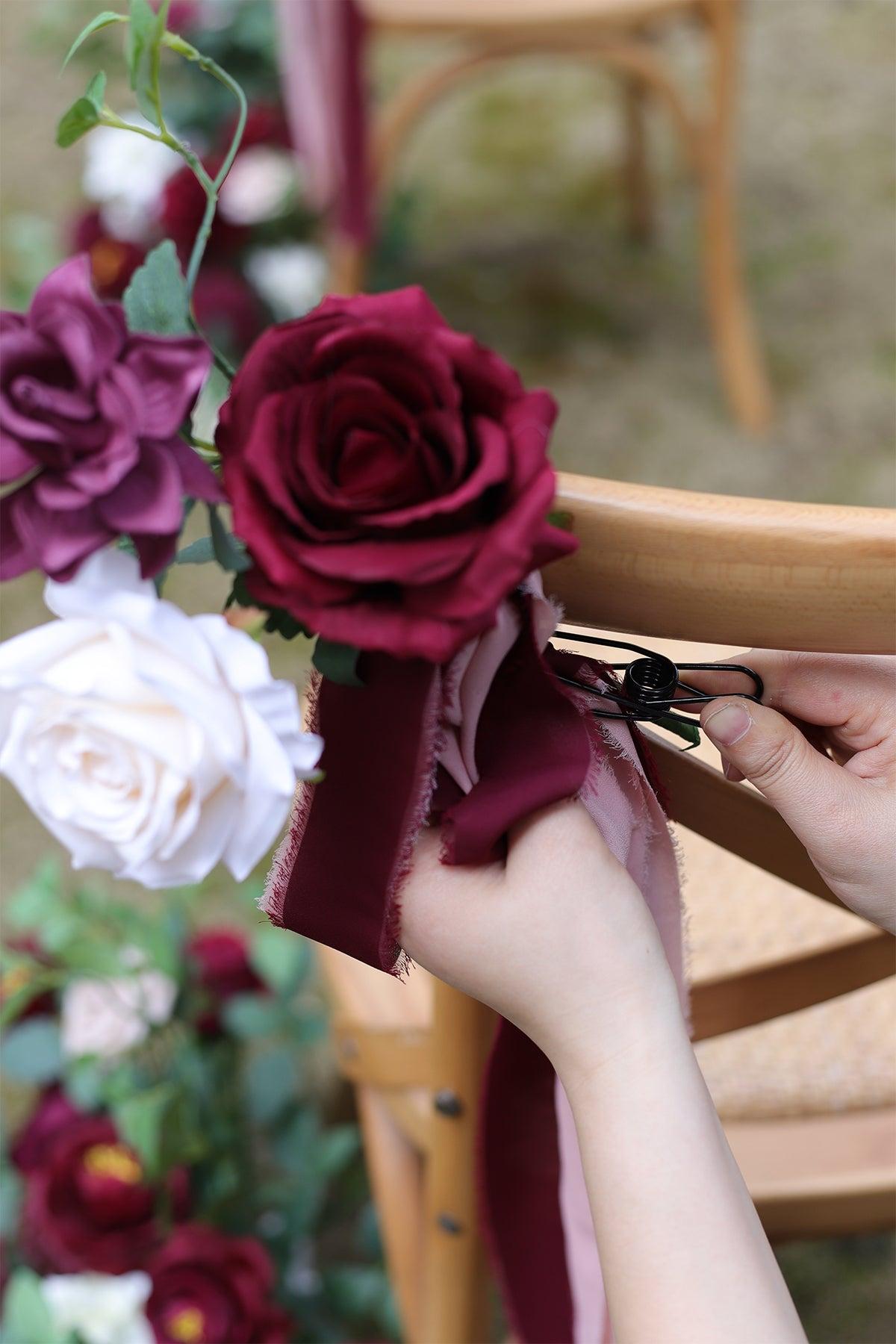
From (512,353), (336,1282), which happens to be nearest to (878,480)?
(512,353)

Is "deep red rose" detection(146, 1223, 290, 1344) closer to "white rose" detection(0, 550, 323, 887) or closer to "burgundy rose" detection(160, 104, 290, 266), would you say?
"white rose" detection(0, 550, 323, 887)

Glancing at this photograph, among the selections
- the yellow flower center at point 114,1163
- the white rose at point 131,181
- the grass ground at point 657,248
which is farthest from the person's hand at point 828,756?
the white rose at point 131,181

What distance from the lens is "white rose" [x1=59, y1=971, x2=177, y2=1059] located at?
940 mm

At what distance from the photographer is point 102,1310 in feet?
2.86

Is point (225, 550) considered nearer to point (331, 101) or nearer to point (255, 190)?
point (331, 101)

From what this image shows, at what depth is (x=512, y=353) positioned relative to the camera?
1.92 m

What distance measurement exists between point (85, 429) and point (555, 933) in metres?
0.20

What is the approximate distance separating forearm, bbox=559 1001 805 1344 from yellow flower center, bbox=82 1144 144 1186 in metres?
0.60

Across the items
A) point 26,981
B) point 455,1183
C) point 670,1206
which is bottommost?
point 26,981

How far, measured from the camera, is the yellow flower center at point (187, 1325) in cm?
84

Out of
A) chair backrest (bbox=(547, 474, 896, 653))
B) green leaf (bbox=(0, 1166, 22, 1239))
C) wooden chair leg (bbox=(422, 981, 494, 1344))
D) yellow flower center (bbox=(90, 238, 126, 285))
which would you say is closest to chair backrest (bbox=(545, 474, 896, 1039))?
chair backrest (bbox=(547, 474, 896, 653))

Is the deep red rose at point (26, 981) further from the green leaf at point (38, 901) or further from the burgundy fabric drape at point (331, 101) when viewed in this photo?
→ the burgundy fabric drape at point (331, 101)

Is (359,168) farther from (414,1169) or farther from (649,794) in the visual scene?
(649,794)

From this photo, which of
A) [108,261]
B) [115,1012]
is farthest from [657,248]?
[115,1012]
